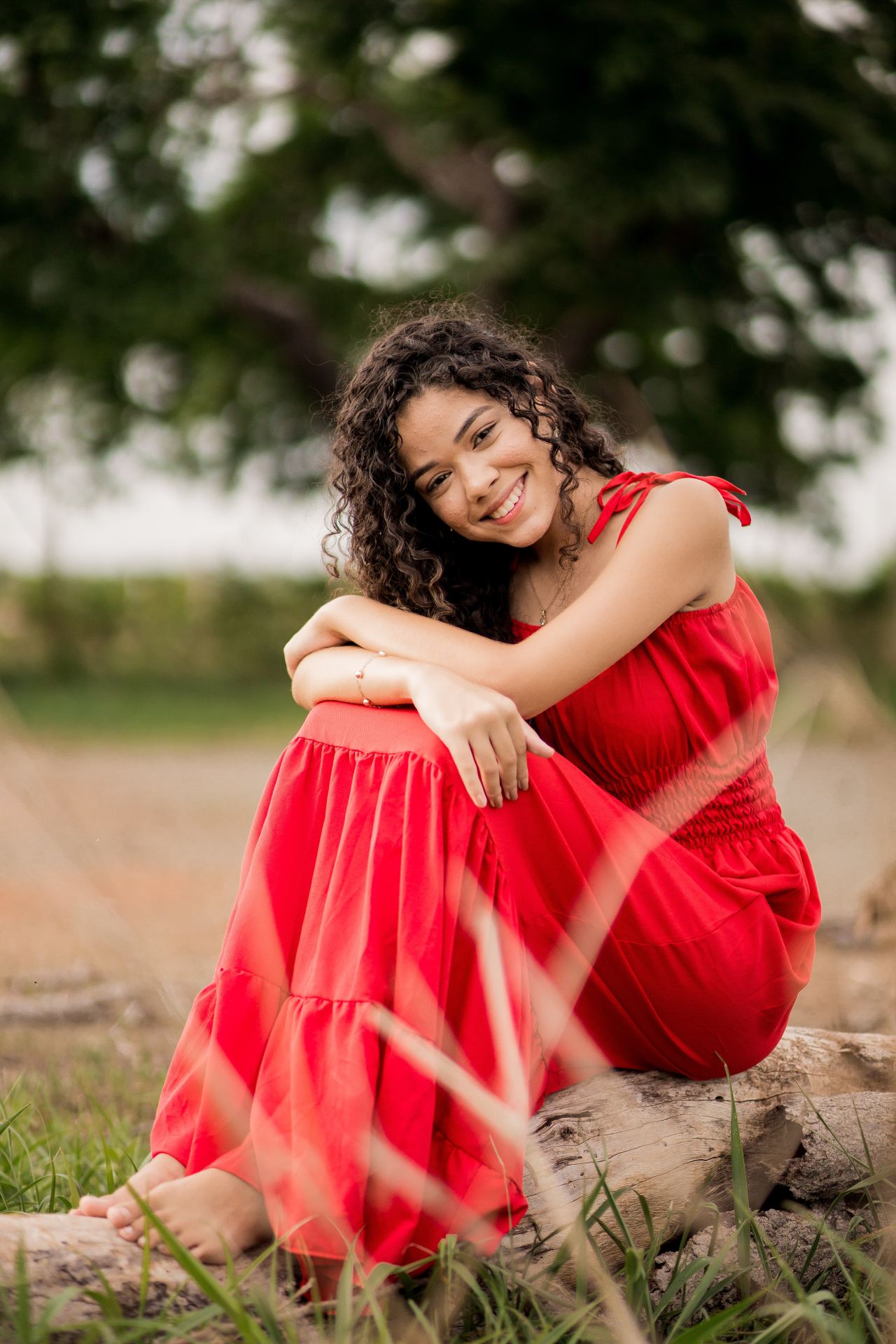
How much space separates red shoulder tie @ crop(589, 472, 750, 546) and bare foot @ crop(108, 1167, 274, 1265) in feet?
3.55

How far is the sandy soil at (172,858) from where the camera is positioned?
46.7 inches

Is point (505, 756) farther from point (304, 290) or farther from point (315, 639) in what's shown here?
point (304, 290)

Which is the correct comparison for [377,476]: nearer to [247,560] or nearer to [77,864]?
[77,864]

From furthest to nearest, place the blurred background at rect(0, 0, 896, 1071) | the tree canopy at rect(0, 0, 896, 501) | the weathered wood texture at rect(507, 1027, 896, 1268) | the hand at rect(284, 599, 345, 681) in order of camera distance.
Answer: the tree canopy at rect(0, 0, 896, 501) < the blurred background at rect(0, 0, 896, 1071) < the hand at rect(284, 599, 345, 681) < the weathered wood texture at rect(507, 1027, 896, 1268)

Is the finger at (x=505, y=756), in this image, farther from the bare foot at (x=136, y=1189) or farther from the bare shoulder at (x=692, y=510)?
the bare foot at (x=136, y=1189)

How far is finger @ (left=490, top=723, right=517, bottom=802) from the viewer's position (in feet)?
5.07

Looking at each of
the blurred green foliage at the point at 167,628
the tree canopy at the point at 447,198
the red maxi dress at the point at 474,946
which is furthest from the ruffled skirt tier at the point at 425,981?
the blurred green foliage at the point at 167,628

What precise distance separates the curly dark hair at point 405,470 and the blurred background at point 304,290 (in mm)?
584

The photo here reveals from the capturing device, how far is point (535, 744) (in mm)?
1620

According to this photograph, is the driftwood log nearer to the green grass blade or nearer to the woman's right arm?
the green grass blade

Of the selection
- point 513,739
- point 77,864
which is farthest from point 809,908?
point 77,864

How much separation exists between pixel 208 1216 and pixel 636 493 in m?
1.22

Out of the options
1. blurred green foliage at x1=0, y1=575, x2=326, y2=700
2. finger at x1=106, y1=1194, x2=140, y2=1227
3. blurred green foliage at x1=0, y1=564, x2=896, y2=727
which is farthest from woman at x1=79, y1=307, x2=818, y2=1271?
blurred green foliage at x1=0, y1=575, x2=326, y2=700

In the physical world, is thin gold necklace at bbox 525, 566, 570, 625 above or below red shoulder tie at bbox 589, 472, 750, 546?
below
